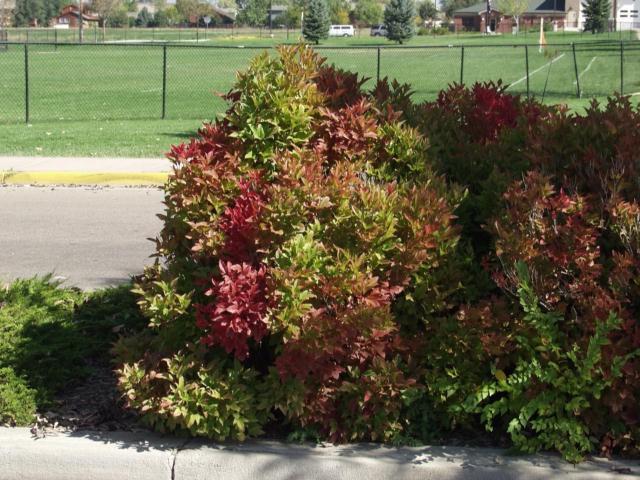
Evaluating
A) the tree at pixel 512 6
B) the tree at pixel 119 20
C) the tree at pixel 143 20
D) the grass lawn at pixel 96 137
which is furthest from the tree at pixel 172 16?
the grass lawn at pixel 96 137

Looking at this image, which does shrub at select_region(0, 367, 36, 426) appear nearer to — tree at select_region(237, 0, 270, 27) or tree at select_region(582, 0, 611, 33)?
tree at select_region(582, 0, 611, 33)

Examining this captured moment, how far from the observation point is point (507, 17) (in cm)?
12662

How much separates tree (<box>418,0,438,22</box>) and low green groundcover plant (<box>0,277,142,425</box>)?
157 metres

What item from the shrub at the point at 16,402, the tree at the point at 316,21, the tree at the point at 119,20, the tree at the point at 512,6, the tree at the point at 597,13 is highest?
the tree at the point at 119,20

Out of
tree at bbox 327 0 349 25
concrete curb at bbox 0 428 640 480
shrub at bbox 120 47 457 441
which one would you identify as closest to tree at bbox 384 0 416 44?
tree at bbox 327 0 349 25

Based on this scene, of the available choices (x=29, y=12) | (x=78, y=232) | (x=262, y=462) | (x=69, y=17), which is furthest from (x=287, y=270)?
(x=69, y=17)

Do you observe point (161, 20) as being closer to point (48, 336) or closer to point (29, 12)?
point (29, 12)

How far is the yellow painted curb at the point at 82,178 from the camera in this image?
1223 centimetres

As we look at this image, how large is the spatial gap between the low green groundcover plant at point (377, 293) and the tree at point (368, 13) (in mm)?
146064

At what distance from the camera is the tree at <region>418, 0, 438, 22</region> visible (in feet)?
518

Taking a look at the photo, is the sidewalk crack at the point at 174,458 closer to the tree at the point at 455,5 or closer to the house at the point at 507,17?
the house at the point at 507,17

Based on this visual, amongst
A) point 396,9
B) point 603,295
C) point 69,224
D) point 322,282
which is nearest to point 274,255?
point 322,282

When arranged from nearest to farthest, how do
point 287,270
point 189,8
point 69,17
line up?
point 287,270, point 189,8, point 69,17

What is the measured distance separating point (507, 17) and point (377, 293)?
128119mm
